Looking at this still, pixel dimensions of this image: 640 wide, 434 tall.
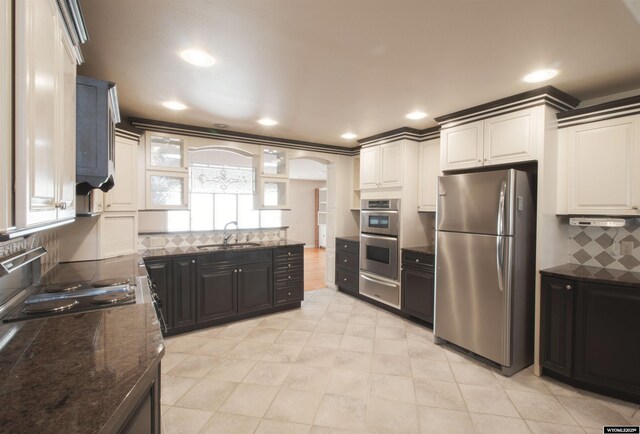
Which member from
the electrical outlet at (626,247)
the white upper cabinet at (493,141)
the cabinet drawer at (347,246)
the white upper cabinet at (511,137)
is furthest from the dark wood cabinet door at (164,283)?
the electrical outlet at (626,247)

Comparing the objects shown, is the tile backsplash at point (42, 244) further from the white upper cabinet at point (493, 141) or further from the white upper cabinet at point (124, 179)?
the white upper cabinet at point (493, 141)

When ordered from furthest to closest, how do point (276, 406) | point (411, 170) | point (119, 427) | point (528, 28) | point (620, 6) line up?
point (411, 170), point (276, 406), point (528, 28), point (620, 6), point (119, 427)

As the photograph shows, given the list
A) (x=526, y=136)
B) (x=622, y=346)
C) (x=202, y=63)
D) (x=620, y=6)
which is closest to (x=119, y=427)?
(x=202, y=63)

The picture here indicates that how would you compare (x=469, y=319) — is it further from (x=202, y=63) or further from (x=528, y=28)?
(x=202, y=63)

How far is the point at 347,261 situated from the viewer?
466cm

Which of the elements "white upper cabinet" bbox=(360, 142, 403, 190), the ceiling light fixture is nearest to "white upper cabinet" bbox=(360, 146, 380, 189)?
"white upper cabinet" bbox=(360, 142, 403, 190)

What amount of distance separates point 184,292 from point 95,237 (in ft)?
3.31

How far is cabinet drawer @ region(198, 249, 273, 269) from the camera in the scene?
3.39 meters

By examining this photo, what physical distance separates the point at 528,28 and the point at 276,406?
2.82m

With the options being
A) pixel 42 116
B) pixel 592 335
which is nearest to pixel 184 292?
pixel 42 116

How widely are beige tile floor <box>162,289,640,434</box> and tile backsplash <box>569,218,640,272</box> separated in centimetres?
108

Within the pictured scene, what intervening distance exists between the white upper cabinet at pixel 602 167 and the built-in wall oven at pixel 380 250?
5.64 ft

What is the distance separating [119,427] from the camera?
80 cm

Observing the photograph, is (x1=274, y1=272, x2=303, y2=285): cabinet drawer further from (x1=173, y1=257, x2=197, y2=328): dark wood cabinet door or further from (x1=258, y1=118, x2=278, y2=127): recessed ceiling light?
(x1=258, y1=118, x2=278, y2=127): recessed ceiling light
